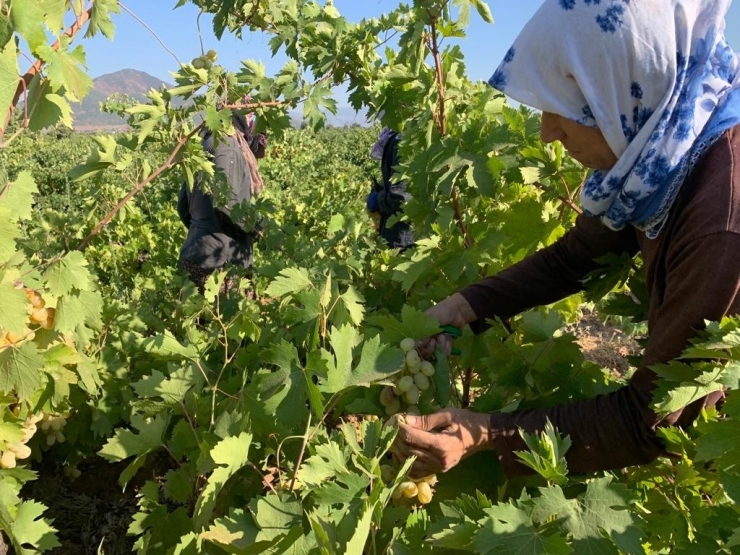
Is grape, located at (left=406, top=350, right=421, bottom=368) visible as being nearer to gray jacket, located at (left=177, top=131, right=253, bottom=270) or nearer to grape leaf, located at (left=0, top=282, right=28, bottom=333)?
grape leaf, located at (left=0, top=282, right=28, bottom=333)

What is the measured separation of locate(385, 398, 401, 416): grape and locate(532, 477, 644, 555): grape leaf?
0.59 meters

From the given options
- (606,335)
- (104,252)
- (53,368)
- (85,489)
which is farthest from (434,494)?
(104,252)

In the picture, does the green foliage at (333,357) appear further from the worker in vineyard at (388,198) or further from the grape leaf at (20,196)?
the worker in vineyard at (388,198)

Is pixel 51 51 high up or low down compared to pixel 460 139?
up

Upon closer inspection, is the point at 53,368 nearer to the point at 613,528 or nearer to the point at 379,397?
the point at 379,397

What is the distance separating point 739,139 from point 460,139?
1.16 metres

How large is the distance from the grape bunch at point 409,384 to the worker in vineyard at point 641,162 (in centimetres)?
14

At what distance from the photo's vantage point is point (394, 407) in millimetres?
1579

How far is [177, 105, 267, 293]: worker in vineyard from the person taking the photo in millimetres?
4309

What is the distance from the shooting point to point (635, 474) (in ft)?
5.47

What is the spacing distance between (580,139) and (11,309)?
143 cm

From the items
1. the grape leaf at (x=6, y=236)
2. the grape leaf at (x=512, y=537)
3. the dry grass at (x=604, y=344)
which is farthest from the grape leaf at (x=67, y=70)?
the dry grass at (x=604, y=344)

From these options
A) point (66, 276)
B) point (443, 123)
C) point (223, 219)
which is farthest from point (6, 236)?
point (223, 219)

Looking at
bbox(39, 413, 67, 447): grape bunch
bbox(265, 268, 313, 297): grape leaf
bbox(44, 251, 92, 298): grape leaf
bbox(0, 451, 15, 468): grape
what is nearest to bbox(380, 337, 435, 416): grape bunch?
bbox(265, 268, 313, 297): grape leaf
